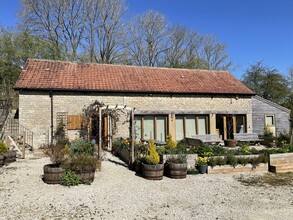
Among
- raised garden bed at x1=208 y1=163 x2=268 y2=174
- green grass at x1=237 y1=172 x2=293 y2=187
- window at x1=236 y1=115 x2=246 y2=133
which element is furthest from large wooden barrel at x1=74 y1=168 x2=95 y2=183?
window at x1=236 y1=115 x2=246 y2=133

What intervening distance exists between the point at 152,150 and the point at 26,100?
8.75 metres

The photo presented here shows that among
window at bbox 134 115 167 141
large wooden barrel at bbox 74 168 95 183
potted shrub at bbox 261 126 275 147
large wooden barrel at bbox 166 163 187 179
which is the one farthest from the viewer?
window at bbox 134 115 167 141

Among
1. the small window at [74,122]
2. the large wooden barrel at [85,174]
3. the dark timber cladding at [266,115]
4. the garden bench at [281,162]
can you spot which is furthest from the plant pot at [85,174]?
the dark timber cladding at [266,115]

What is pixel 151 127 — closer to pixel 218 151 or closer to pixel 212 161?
pixel 218 151

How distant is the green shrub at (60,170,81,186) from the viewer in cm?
678

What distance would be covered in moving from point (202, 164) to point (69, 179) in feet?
14.8

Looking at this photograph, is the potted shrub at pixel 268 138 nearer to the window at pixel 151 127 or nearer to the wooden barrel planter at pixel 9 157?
the window at pixel 151 127

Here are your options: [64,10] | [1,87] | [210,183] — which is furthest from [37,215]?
[64,10]

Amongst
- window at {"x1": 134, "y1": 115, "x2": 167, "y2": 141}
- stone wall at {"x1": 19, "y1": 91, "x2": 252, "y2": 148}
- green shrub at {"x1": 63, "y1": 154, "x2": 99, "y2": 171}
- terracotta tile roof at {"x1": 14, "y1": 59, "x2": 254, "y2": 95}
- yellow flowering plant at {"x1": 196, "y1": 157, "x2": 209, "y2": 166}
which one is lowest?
yellow flowering plant at {"x1": 196, "y1": 157, "x2": 209, "y2": 166}

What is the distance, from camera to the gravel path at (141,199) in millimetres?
4945

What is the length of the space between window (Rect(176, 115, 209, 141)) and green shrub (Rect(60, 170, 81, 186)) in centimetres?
969

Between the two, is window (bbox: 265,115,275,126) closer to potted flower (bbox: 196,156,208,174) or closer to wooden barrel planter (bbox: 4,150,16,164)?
potted flower (bbox: 196,156,208,174)

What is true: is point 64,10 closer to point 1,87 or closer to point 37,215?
point 1,87

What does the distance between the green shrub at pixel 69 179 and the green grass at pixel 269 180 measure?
16.4ft
